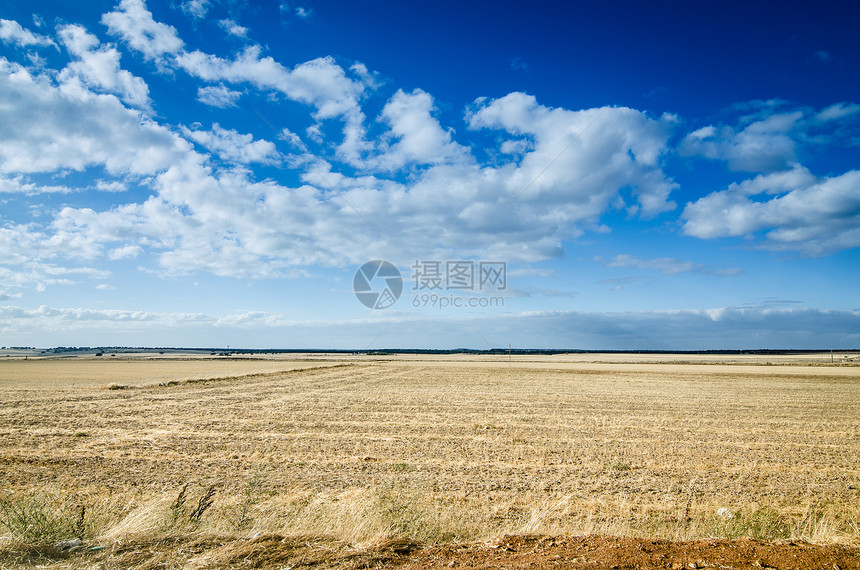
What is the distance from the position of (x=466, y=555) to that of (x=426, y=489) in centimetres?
462

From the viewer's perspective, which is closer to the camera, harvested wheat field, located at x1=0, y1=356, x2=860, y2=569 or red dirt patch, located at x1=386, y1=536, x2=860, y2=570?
red dirt patch, located at x1=386, y1=536, x2=860, y2=570

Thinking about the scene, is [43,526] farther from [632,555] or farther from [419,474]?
[632,555]

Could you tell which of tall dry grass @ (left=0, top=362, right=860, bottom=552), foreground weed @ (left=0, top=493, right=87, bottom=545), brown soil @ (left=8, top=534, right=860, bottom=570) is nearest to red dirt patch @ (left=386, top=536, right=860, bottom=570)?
brown soil @ (left=8, top=534, right=860, bottom=570)

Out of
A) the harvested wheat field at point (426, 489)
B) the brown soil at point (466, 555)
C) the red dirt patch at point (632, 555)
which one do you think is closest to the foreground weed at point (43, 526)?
the harvested wheat field at point (426, 489)

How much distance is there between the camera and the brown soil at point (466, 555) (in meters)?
5.57

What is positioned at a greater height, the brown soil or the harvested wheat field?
the brown soil

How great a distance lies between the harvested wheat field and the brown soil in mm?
32

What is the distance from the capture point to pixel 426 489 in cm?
1058

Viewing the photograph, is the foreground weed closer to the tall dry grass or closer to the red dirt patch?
the tall dry grass

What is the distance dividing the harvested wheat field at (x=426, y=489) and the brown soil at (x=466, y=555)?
0.03m

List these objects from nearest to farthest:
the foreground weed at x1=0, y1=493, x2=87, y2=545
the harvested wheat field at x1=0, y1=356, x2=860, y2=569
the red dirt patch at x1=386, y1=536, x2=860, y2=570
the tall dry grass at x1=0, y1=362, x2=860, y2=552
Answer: the red dirt patch at x1=386, y1=536, x2=860, y2=570 → the harvested wheat field at x1=0, y1=356, x2=860, y2=569 → the foreground weed at x1=0, y1=493, x2=87, y2=545 → the tall dry grass at x1=0, y1=362, x2=860, y2=552

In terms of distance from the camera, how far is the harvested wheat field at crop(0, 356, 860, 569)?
621 cm

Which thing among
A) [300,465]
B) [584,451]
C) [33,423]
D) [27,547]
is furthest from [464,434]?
[33,423]

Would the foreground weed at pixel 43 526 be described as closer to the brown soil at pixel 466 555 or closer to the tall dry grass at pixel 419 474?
the tall dry grass at pixel 419 474
